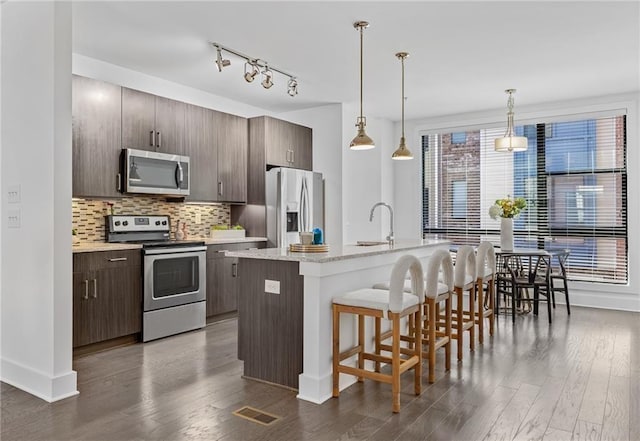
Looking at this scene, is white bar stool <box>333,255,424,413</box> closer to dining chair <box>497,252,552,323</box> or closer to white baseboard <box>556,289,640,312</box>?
dining chair <box>497,252,552,323</box>

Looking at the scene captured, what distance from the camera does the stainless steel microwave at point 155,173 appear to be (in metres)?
4.49

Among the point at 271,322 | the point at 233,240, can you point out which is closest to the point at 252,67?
the point at 233,240

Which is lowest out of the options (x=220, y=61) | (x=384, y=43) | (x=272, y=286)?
(x=272, y=286)

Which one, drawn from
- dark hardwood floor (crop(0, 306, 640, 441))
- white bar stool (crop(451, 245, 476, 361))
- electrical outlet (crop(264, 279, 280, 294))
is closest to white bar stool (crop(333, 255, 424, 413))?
dark hardwood floor (crop(0, 306, 640, 441))

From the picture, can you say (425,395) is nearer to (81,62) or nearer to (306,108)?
(81,62)

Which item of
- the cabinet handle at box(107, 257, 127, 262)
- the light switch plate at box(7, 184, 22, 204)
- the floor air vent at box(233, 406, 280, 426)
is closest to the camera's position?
the floor air vent at box(233, 406, 280, 426)

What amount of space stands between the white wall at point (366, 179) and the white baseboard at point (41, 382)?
4.10 metres

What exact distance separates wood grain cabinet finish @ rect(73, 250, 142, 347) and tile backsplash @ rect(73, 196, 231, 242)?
2.14ft

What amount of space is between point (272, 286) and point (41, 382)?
1.57 m

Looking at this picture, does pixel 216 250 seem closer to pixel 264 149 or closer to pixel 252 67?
pixel 264 149

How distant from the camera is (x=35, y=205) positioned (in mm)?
3115

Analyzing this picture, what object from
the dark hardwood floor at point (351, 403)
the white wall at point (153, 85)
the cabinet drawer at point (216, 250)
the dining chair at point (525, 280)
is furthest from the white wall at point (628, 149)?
the cabinet drawer at point (216, 250)

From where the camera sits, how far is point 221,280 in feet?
16.8

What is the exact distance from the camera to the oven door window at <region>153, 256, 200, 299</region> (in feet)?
14.5
